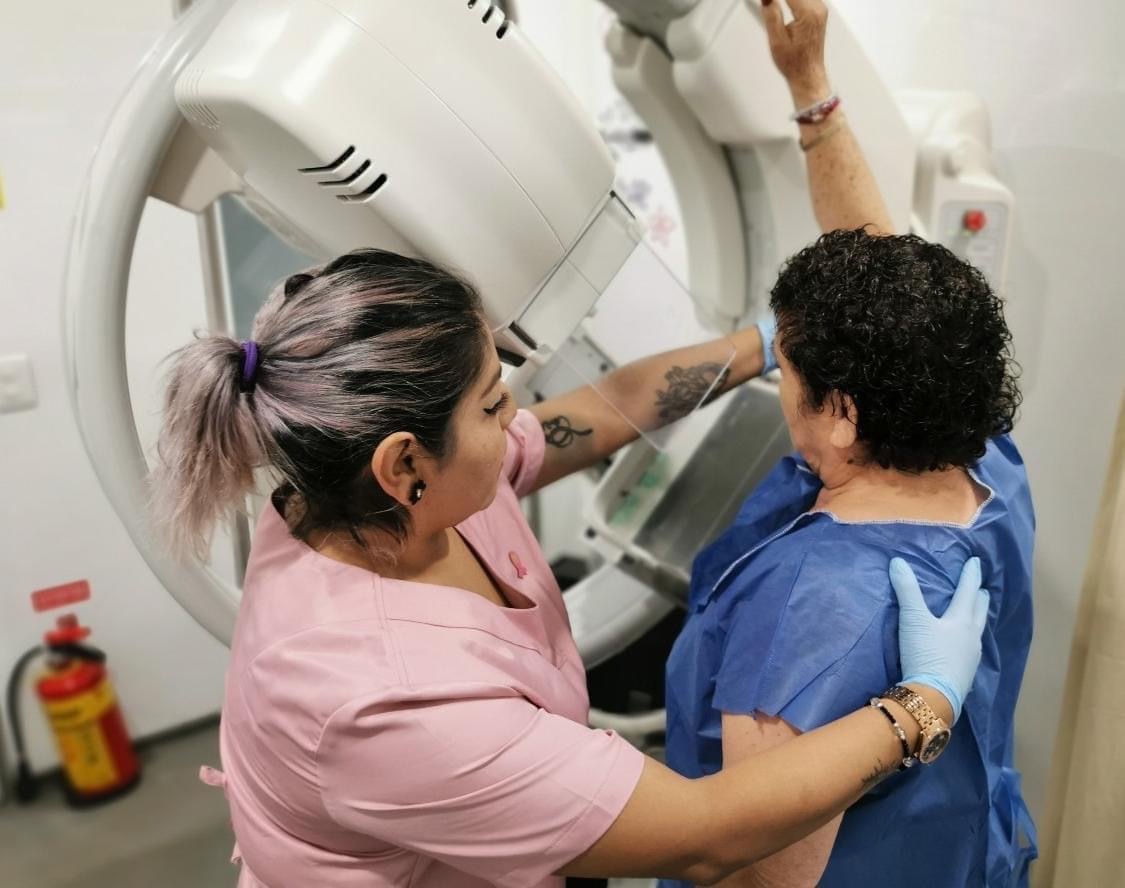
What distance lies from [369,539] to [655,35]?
85 centimetres

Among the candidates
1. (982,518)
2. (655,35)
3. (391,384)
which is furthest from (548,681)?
(655,35)

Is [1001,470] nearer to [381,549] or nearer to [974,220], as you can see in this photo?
[974,220]

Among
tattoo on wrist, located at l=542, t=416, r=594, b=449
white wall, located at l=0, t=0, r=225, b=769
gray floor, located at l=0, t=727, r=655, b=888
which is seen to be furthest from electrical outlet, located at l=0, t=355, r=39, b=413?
tattoo on wrist, located at l=542, t=416, r=594, b=449

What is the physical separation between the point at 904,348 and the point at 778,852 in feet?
1.71

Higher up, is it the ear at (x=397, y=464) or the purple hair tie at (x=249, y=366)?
the purple hair tie at (x=249, y=366)

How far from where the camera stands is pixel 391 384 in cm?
78

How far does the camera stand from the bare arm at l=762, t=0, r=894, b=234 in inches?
43.0

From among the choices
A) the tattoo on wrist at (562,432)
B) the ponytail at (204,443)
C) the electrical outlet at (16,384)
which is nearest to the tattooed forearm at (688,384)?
the tattoo on wrist at (562,432)

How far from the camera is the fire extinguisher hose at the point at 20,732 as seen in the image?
78.0 inches

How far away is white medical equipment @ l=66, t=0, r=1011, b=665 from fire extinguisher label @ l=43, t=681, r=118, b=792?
1209mm

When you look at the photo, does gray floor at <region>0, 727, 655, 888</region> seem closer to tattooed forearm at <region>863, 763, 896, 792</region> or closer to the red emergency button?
tattooed forearm at <region>863, 763, 896, 792</region>

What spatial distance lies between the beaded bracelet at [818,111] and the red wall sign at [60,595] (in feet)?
5.93

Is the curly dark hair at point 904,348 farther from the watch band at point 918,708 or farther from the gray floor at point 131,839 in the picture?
the gray floor at point 131,839

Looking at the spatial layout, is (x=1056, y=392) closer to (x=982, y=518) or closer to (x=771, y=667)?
(x=982, y=518)
